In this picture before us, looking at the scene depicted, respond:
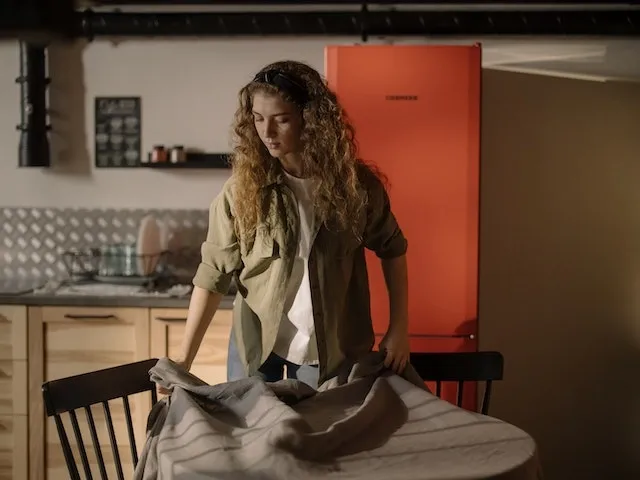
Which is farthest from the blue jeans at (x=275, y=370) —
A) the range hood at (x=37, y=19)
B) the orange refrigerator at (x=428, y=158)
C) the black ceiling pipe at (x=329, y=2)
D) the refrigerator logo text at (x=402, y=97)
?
the range hood at (x=37, y=19)

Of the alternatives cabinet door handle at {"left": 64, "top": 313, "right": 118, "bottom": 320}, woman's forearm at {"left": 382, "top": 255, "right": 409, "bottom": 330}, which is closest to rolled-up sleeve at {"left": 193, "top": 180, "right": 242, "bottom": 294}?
woman's forearm at {"left": 382, "top": 255, "right": 409, "bottom": 330}

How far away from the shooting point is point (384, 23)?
338 centimetres

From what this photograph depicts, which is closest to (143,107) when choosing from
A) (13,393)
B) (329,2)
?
(329,2)

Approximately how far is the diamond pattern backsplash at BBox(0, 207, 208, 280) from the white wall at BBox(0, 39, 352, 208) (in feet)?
0.17

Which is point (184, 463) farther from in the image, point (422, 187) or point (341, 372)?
point (422, 187)

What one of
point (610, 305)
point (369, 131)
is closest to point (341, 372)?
point (369, 131)

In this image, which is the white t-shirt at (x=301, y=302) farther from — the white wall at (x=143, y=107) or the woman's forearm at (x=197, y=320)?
the white wall at (x=143, y=107)

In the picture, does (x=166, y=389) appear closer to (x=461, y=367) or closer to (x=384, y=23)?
(x=461, y=367)

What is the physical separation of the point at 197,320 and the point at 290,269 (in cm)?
27

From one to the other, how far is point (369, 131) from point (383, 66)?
9.2 inches

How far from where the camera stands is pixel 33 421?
10.4ft

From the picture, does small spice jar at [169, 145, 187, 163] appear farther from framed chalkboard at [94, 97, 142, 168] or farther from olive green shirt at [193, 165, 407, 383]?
olive green shirt at [193, 165, 407, 383]

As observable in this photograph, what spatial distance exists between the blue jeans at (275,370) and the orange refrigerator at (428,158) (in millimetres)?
816

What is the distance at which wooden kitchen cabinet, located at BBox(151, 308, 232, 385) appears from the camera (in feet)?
10.2
